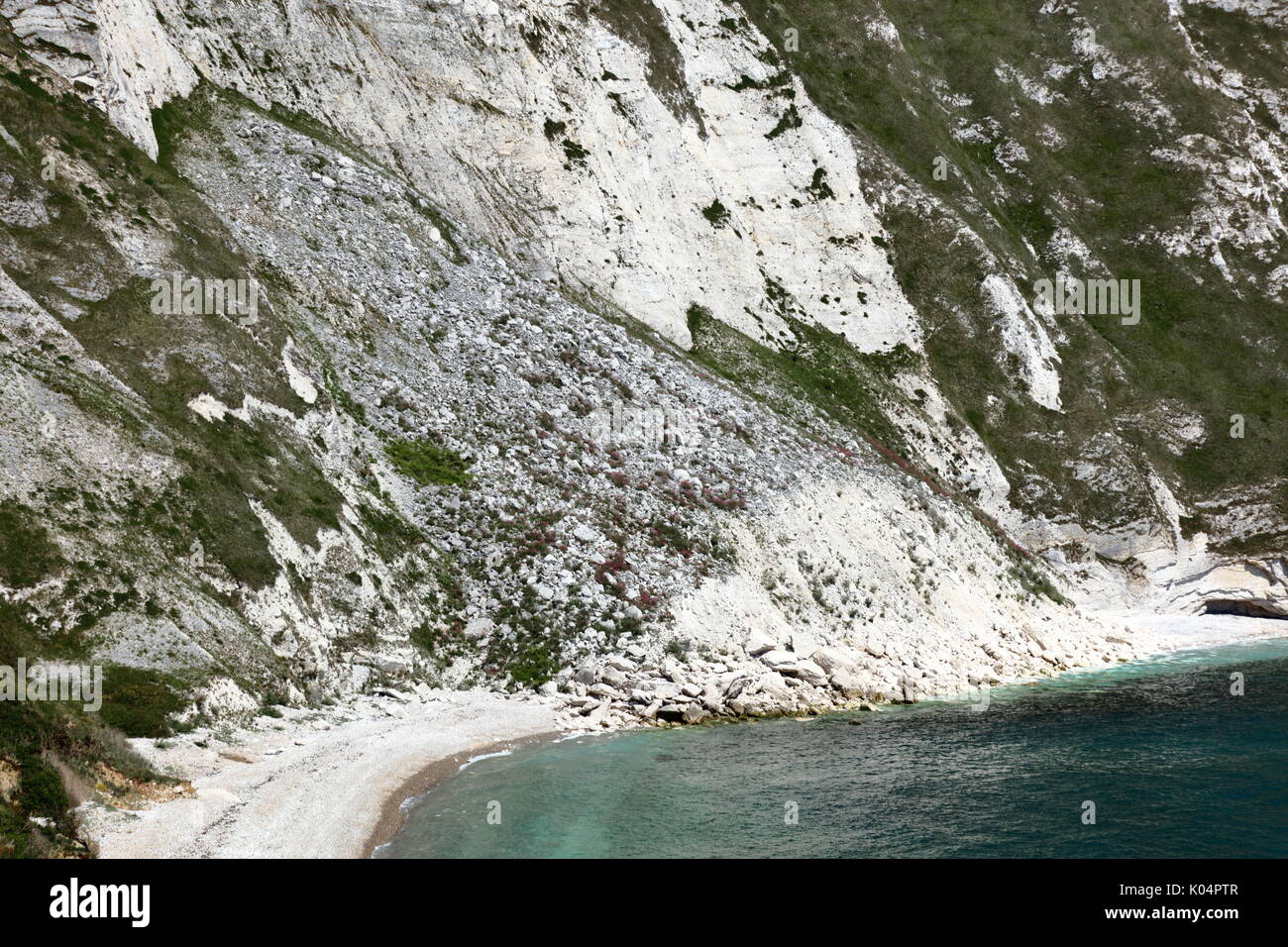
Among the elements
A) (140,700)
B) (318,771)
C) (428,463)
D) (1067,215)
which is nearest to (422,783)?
(318,771)

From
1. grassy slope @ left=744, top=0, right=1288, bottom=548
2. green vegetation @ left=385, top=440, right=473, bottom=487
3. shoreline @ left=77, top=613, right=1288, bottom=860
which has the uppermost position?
grassy slope @ left=744, top=0, right=1288, bottom=548

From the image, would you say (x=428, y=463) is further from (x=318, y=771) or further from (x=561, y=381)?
(x=318, y=771)

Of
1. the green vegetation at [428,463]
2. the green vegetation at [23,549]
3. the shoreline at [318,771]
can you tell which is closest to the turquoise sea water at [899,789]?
the shoreline at [318,771]

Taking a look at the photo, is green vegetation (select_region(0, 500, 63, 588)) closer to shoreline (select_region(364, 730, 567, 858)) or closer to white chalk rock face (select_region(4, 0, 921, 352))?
shoreline (select_region(364, 730, 567, 858))

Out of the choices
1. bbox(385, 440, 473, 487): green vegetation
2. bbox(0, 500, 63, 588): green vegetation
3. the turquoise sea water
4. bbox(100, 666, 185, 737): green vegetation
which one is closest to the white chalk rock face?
bbox(385, 440, 473, 487): green vegetation

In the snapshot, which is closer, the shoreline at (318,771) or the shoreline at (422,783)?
the shoreline at (318,771)

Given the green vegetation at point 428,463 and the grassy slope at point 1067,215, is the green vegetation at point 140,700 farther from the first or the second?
the grassy slope at point 1067,215

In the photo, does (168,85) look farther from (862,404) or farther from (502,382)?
(862,404)
